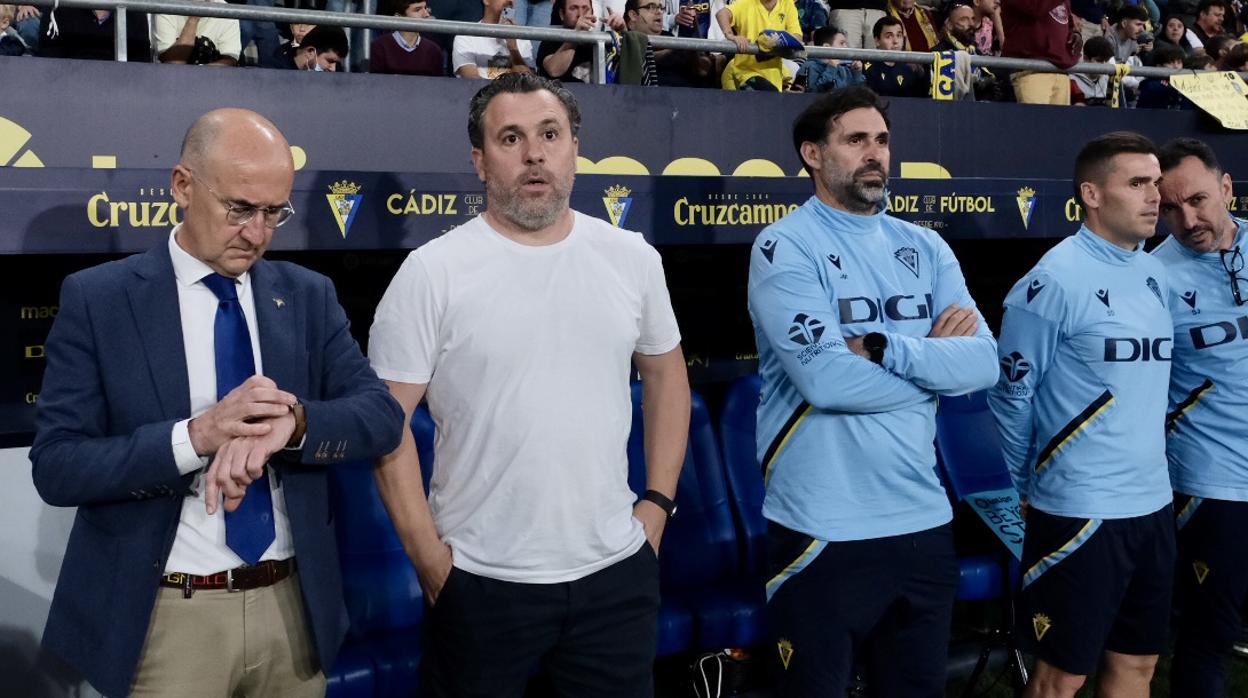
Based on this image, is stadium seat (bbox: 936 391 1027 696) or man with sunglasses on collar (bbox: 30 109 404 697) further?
stadium seat (bbox: 936 391 1027 696)

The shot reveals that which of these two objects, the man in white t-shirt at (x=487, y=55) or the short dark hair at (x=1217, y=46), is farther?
the short dark hair at (x=1217, y=46)

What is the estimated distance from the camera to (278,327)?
238 centimetres

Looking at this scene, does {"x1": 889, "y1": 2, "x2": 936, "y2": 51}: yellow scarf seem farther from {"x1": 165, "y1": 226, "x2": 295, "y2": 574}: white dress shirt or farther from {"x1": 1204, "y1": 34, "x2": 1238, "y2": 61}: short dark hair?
{"x1": 165, "y1": 226, "x2": 295, "y2": 574}: white dress shirt

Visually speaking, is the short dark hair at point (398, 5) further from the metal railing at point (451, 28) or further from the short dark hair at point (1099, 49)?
the short dark hair at point (1099, 49)

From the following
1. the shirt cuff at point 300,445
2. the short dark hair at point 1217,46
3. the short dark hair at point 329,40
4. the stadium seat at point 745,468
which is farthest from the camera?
the short dark hair at point 1217,46

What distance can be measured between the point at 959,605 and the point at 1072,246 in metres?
2.38

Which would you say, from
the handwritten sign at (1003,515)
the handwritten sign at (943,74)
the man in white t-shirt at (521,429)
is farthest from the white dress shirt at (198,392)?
the handwritten sign at (943,74)

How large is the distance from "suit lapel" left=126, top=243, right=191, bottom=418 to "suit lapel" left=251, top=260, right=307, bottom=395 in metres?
0.15

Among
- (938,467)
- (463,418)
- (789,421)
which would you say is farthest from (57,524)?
(938,467)

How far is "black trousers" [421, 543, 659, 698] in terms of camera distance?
103 inches

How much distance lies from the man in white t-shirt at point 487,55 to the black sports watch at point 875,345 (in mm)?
3025

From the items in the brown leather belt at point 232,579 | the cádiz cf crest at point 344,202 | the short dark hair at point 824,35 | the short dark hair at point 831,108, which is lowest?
the brown leather belt at point 232,579

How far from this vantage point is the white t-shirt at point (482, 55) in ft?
18.7

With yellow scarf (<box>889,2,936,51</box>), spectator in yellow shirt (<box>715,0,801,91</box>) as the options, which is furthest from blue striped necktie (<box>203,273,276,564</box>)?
yellow scarf (<box>889,2,936,51</box>)
